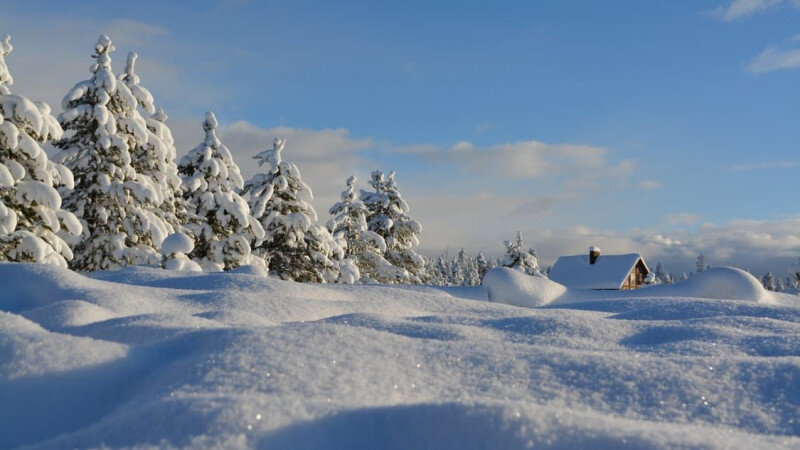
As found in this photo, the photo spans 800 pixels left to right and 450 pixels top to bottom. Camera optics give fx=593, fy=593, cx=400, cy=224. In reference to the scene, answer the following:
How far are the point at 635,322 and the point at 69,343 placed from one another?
328 cm

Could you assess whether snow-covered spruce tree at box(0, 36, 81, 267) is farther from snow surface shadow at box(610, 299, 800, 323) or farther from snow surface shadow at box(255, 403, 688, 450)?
snow surface shadow at box(255, 403, 688, 450)

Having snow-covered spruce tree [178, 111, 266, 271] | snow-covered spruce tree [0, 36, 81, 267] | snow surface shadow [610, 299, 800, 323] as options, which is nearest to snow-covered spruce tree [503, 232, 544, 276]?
snow-covered spruce tree [178, 111, 266, 271]

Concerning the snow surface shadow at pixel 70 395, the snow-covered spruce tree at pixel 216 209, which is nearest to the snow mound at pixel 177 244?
the snow-covered spruce tree at pixel 216 209

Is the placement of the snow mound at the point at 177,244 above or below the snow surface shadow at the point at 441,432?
above

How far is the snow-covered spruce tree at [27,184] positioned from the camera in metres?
13.2

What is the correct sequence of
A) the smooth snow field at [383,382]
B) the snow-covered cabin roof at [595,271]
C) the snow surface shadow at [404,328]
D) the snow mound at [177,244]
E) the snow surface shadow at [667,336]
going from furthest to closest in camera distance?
the snow-covered cabin roof at [595,271], the snow mound at [177,244], the snow surface shadow at [667,336], the snow surface shadow at [404,328], the smooth snow field at [383,382]

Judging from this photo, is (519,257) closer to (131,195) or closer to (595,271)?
(595,271)

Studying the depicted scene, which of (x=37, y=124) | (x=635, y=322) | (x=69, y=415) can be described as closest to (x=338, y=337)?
(x=69, y=415)

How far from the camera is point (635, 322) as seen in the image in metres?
3.93

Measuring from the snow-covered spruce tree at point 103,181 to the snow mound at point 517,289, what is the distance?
11.7 metres

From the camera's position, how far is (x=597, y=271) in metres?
36.6

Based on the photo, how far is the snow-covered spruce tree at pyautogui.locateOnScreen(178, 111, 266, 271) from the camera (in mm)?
19344

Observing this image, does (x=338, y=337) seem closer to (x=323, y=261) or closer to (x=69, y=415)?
(x=69, y=415)

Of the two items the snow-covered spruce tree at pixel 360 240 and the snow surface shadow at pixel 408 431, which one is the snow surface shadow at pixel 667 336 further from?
the snow-covered spruce tree at pixel 360 240
